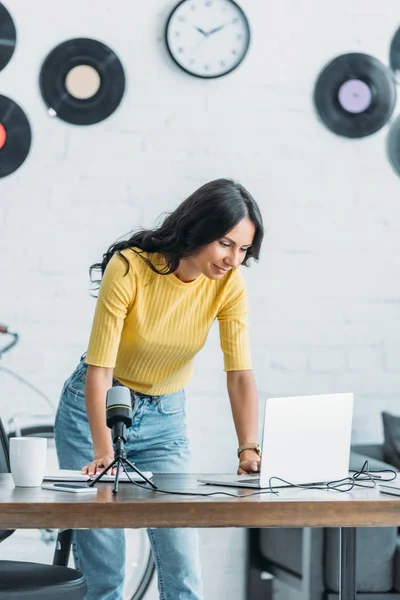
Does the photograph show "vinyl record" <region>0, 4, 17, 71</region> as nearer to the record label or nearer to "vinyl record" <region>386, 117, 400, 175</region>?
the record label

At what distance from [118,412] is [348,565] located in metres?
0.49

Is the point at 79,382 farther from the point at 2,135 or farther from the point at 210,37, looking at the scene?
the point at 210,37

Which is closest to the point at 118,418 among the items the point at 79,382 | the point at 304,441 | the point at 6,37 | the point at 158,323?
the point at 304,441

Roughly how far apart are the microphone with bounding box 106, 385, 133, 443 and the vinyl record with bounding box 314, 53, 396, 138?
176cm

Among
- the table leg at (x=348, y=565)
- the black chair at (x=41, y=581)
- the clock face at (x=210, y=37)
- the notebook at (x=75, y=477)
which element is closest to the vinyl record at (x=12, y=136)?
the clock face at (x=210, y=37)

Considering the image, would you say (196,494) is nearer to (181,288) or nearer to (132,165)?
(181,288)

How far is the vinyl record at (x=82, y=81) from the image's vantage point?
9.20 ft

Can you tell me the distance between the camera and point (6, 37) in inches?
110

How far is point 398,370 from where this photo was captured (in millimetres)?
2957

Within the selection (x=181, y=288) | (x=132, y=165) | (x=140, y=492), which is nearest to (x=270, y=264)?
(x=132, y=165)

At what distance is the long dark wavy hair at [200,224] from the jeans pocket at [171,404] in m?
0.31

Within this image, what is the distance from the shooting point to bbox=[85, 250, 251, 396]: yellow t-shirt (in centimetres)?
177

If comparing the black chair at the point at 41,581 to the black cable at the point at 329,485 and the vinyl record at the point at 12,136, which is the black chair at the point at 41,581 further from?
the vinyl record at the point at 12,136

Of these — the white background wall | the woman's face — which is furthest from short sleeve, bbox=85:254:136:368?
the white background wall
